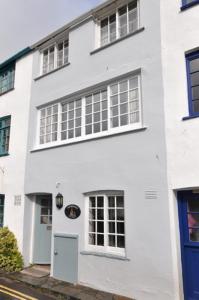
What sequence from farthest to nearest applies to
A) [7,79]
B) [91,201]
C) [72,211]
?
[7,79]
[72,211]
[91,201]

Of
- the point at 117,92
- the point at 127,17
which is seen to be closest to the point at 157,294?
the point at 117,92

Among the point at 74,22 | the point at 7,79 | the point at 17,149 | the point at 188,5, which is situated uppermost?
the point at 74,22

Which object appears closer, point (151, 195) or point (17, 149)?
point (151, 195)

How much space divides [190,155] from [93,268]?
4226 millimetres

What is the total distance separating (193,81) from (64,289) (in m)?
6.66

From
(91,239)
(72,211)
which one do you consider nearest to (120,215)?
(91,239)

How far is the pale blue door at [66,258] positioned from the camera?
26.2 feet

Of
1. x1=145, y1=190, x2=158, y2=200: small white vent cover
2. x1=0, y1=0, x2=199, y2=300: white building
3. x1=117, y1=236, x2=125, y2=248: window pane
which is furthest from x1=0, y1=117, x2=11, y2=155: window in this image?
x1=145, y1=190, x2=158, y2=200: small white vent cover

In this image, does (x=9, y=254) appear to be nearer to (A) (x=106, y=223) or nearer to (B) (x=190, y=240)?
(A) (x=106, y=223)

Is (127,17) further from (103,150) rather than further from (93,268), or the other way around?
(93,268)

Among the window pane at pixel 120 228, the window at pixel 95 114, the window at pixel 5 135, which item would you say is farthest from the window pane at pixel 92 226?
the window at pixel 5 135

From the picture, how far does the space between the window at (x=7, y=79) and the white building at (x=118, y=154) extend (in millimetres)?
2351

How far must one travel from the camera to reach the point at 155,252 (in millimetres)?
6398

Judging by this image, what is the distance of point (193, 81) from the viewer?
264 inches
